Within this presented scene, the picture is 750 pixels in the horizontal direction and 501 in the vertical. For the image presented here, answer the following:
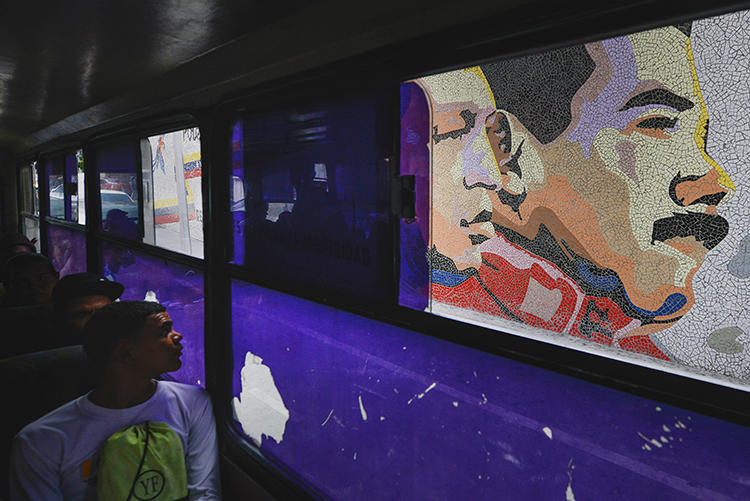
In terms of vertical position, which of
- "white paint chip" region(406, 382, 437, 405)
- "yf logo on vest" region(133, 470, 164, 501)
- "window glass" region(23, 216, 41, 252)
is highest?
"window glass" region(23, 216, 41, 252)

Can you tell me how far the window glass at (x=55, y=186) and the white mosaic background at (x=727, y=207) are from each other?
277 inches

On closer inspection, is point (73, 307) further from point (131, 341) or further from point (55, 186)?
point (55, 186)

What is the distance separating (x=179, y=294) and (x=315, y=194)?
6.00 feet

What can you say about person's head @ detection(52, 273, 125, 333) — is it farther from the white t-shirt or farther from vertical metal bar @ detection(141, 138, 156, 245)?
the white t-shirt

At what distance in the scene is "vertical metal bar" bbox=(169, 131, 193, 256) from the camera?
3688 millimetres

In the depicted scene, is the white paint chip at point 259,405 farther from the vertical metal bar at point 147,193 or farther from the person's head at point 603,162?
the vertical metal bar at point 147,193

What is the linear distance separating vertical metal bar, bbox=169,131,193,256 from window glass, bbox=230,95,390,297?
1234 millimetres

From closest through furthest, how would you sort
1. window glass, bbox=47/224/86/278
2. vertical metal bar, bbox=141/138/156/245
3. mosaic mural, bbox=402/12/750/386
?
1. mosaic mural, bbox=402/12/750/386
2. vertical metal bar, bbox=141/138/156/245
3. window glass, bbox=47/224/86/278

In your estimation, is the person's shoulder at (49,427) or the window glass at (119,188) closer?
the person's shoulder at (49,427)

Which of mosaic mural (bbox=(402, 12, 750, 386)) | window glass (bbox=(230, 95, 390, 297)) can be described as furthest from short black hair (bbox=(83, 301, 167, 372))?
mosaic mural (bbox=(402, 12, 750, 386))

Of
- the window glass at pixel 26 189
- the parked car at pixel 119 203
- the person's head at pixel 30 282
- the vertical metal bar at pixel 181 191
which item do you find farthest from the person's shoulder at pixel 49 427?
the window glass at pixel 26 189

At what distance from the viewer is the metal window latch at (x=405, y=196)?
1684 mm

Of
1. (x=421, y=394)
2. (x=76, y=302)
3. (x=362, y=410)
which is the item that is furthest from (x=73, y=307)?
(x=421, y=394)

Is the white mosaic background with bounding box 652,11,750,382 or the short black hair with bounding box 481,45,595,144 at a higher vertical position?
the short black hair with bounding box 481,45,595,144
